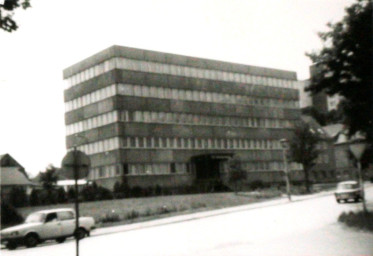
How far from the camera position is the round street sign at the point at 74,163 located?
11.6 metres

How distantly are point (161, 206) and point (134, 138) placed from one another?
860 inches

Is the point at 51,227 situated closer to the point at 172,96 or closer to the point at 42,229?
the point at 42,229

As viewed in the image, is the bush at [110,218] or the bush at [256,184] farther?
the bush at [256,184]

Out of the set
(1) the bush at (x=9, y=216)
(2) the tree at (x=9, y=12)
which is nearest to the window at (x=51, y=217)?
(1) the bush at (x=9, y=216)

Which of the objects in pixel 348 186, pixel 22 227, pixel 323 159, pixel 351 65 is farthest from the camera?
pixel 323 159

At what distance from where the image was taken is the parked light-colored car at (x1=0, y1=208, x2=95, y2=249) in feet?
64.4

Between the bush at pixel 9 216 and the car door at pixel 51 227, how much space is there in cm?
273

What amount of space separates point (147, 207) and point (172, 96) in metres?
27.3

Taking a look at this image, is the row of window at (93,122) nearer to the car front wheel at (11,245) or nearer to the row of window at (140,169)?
the row of window at (140,169)

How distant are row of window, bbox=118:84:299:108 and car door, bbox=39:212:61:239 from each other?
3495cm

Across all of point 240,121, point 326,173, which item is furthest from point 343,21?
point 326,173

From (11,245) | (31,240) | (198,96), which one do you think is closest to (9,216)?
(31,240)

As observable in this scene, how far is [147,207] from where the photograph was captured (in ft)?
115

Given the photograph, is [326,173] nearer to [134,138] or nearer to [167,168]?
[167,168]
